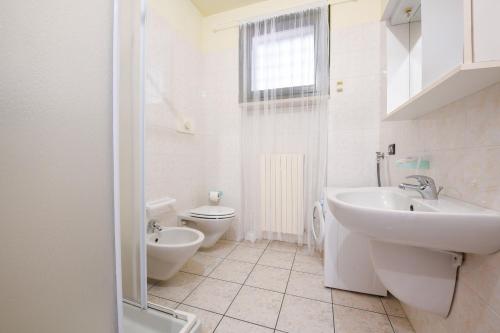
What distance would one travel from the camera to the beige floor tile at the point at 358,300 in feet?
3.81

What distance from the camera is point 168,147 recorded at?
5.66ft

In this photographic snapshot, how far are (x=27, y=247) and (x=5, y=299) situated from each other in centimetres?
8

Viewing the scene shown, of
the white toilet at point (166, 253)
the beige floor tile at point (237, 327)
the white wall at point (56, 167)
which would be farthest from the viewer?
the white toilet at point (166, 253)

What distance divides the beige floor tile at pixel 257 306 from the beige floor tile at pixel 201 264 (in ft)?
1.22

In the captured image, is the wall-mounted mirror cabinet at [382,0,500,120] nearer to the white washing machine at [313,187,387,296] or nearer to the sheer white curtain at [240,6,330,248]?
the sheer white curtain at [240,6,330,248]

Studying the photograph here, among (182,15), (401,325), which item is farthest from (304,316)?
(182,15)

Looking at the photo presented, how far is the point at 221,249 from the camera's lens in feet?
6.22

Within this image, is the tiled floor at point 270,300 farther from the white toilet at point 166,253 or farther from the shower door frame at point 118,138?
the shower door frame at point 118,138

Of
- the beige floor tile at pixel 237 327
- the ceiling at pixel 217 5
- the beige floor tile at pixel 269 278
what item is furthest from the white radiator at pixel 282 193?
the ceiling at pixel 217 5

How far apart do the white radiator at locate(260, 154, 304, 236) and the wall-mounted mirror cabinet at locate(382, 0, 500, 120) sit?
0.85 metres

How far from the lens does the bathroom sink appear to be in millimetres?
562

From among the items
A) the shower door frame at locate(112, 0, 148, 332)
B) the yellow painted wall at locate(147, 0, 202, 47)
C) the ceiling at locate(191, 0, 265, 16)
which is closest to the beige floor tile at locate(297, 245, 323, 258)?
the shower door frame at locate(112, 0, 148, 332)

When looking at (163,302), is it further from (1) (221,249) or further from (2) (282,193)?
(2) (282,193)

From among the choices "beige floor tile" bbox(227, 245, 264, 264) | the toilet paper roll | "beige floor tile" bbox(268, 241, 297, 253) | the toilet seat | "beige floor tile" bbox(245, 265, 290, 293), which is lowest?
"beige floor tile" bbox(245, 265, 290, 293)
